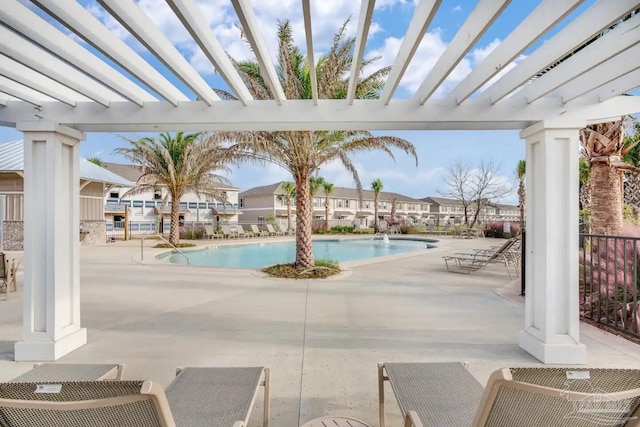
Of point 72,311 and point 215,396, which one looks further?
point 72,311

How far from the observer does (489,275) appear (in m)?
10.1

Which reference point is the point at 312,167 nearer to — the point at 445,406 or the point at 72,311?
the point at 72,311

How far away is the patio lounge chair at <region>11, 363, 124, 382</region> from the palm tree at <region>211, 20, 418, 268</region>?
21.9 feet

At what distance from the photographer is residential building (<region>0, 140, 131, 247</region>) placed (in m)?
17.5

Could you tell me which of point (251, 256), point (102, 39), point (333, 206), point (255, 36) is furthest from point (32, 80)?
point (333, 206)

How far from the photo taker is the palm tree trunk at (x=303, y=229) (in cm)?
1038

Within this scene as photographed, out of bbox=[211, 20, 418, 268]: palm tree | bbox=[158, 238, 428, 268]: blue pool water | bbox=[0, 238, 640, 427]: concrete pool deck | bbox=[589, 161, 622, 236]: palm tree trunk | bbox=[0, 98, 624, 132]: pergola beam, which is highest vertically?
bbox=[211, 20, 418, 268]: palm tree

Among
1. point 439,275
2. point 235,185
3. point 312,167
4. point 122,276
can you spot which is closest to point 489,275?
point 439,275

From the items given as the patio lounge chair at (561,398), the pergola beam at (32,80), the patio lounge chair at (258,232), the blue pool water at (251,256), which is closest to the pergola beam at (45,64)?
the pergola beam at (32,80)

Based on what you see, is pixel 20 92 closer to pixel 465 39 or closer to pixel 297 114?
pixel 297 114

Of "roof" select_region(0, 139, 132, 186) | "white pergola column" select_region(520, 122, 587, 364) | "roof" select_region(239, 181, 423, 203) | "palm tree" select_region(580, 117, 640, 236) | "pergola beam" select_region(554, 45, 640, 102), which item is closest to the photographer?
"pergola beam" select_region(554, 45, 640, 102)

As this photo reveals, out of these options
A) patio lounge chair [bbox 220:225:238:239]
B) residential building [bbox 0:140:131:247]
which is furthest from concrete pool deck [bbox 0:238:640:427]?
patio lounge chair [bbox 220:225:238:239]

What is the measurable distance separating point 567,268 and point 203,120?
15.0 feet

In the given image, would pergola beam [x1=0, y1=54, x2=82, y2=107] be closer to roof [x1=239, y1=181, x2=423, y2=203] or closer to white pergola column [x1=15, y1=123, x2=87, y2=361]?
white pergola column [x1=15, y1=123, x2=87, y2=361]
